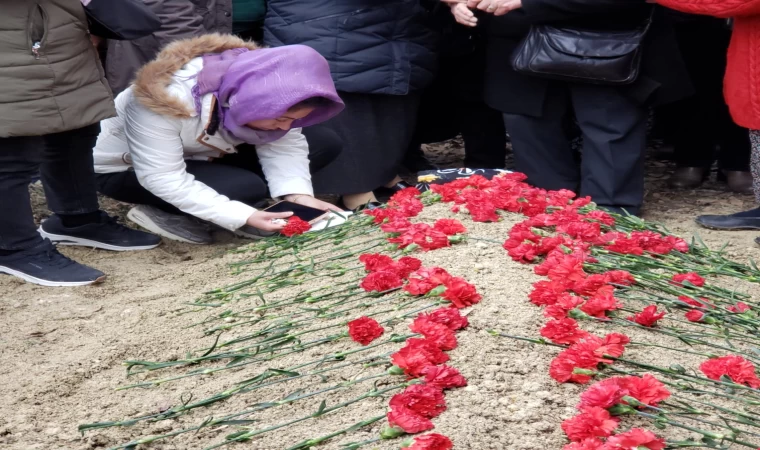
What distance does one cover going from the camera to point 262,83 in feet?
10.5

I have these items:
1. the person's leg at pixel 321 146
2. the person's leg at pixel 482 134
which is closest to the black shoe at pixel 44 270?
the person's leg at pixel 321 146

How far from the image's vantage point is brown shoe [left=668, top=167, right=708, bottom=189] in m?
4.71

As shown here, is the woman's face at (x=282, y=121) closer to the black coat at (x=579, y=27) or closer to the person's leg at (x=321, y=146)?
the person's leg at (x=321, y=146)

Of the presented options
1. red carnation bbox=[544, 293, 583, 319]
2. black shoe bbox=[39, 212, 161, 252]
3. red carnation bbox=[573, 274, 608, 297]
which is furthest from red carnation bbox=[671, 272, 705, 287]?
black shoe bbox=[39, 212, 161, 252]

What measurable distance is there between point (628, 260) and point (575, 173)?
1723 mm

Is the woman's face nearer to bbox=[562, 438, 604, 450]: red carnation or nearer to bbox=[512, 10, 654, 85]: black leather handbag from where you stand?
bbox=[512, 10, 654, 85]: black leather handbag

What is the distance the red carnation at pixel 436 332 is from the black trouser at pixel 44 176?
174cm

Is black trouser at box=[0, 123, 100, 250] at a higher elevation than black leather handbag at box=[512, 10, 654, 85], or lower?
lower

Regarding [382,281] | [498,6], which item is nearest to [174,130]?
[382,281]

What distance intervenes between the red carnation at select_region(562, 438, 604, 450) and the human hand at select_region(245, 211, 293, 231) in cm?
197

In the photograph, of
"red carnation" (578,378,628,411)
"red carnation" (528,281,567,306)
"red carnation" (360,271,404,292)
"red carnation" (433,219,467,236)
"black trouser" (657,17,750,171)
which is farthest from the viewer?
"black trouser" (657,17,750,171)

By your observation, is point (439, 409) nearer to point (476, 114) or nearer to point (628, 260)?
point (628, 260)

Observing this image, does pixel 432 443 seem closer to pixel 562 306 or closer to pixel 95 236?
pixel 562 306

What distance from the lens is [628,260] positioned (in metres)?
2.63
